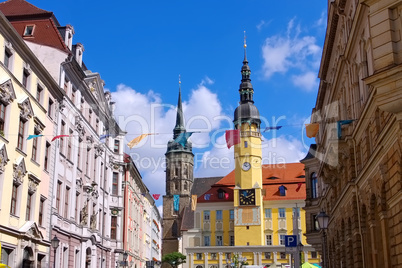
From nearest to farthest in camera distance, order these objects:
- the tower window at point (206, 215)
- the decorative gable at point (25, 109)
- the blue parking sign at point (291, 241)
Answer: the decorative gable at point (25, 109) < the blue parking sign at point (291, 241) < the tower window at point (206, 215)

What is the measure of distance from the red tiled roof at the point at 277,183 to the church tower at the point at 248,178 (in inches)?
97.8

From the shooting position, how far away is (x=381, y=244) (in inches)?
819

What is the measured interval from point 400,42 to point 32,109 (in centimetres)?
1875

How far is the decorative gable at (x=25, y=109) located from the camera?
2562 centimetres

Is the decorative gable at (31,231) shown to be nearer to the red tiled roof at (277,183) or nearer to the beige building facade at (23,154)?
the beige building facade at (23,154)

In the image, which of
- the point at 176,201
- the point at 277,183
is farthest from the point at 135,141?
the point at 176,201

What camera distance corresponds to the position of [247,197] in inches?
3354

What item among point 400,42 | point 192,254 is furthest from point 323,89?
point 192,254

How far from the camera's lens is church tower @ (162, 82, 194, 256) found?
4995 inches

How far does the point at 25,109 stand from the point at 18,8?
11.5 meters

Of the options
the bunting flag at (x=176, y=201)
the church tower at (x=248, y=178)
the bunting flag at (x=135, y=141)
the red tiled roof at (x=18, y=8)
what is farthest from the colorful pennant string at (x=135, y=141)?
the bunting flag at (x=176, y=201)

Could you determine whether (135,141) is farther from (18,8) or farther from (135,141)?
(18,8)

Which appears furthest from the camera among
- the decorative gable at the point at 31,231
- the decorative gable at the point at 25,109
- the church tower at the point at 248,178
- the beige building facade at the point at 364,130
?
the church tower at the point at 248,178

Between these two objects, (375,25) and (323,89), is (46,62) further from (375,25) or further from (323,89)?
(375,25)
